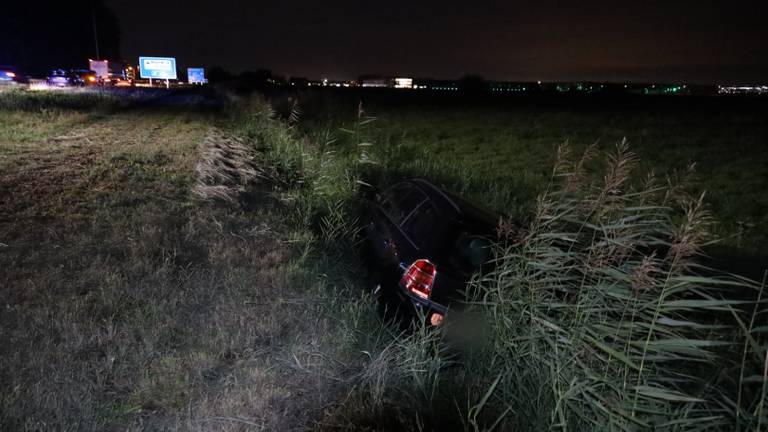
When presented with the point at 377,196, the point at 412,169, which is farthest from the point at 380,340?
the point at 412,169

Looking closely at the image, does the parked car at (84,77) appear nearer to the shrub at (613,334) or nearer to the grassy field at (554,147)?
the grassy field at (554,147)

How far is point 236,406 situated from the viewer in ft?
10.3

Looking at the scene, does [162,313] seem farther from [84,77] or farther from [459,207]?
[84,77]

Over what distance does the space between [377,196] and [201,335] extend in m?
3.34

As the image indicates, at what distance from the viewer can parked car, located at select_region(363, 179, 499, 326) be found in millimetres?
3936

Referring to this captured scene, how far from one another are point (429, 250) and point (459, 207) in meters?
0.84

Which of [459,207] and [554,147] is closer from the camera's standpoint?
[459,207]

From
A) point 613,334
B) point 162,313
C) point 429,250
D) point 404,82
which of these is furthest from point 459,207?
point 404,82

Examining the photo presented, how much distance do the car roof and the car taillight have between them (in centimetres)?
68

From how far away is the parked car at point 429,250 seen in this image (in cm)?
394

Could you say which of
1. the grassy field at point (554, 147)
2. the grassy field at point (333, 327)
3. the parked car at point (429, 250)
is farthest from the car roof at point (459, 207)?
the grassy field at point (554, 147)

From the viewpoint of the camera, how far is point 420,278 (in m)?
4.02

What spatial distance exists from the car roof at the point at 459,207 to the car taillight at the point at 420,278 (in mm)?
680

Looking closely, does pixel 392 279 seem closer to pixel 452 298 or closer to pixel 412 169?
pixel 452 298
